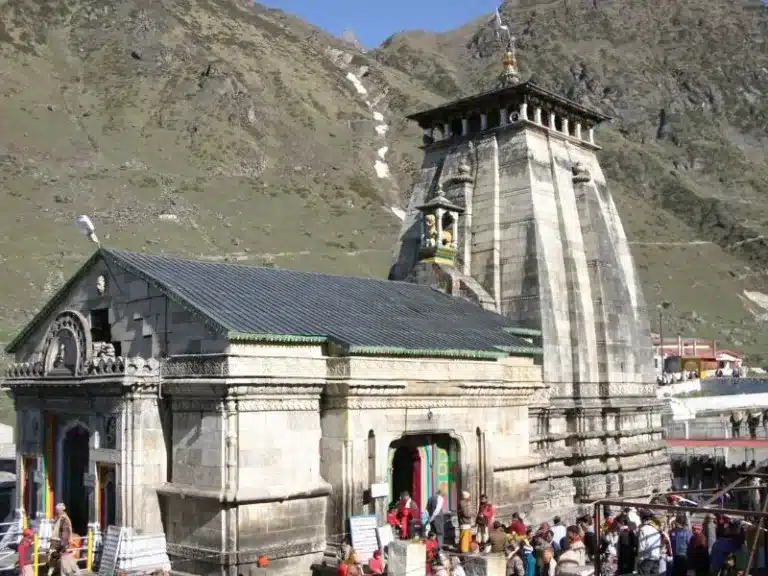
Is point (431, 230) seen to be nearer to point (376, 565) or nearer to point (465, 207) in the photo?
point (465, 207)

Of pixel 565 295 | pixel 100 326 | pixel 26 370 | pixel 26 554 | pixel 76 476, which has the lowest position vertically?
pixel 26 554

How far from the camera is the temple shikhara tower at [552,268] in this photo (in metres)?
29.7

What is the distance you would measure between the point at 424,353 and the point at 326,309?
2.92 m

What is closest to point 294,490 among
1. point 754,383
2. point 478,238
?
point 478,238

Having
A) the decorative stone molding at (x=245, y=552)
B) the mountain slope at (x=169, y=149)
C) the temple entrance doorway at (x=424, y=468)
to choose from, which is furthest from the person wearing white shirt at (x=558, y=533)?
the mountain slope at (x=169, y=149)

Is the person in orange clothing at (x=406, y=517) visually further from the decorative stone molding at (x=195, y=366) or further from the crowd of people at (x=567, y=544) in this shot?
the decorative stone molding at (x=195, y=366)

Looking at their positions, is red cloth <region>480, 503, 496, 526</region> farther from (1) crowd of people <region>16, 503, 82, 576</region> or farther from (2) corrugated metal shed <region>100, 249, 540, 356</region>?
(1) crowd of people <region>16, 503, 82, 576</region>

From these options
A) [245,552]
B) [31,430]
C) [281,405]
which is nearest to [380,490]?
[281,405]

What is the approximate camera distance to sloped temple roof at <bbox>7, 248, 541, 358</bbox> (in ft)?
71.4

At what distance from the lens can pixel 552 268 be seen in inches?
1190

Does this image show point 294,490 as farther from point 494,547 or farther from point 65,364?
point 65,364

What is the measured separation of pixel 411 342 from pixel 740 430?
30.8 metres

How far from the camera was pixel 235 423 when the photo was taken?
66.9 feet

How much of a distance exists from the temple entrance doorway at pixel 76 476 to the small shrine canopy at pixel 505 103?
16.6m
